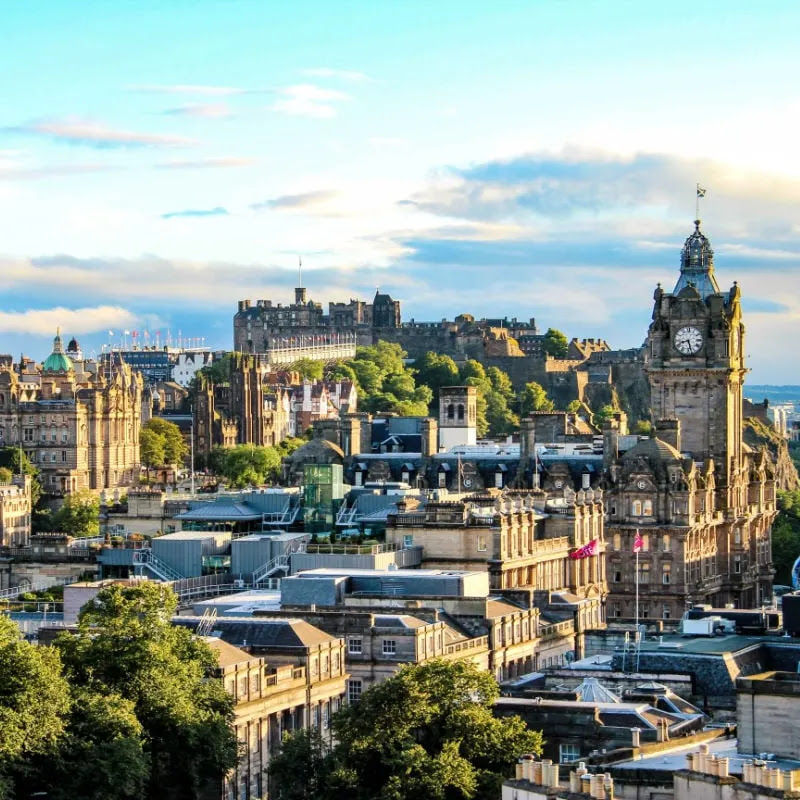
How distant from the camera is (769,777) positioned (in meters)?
62.2

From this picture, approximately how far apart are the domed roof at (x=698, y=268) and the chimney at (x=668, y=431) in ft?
40.2

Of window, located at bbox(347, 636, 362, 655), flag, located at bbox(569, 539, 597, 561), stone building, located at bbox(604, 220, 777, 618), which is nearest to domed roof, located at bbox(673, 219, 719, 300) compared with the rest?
stone building, located at bbox(604, 220, 777, 618)

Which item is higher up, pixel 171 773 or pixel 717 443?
pixel 717 443

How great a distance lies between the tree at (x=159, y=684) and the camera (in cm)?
8738

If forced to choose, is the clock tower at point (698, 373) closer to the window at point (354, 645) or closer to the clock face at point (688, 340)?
the clock face at point (688, 340)

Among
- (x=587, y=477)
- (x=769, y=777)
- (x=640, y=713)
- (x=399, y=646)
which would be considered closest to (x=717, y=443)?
(x=587, y=477)

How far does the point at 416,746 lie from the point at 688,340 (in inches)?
4031

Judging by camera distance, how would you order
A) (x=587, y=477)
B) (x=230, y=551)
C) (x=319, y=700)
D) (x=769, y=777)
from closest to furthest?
(x=769, y=777)
(x=319, y=700)
(x=230, y=551)
(x=587, y=477)

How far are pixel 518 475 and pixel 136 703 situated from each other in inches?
3456

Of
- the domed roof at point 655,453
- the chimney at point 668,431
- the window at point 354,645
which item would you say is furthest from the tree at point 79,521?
the window at point 354,645

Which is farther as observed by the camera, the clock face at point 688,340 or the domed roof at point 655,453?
the clock face at point 688,340

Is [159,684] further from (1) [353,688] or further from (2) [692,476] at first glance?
(2) [692,476]

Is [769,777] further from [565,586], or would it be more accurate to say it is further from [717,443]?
[717,443]

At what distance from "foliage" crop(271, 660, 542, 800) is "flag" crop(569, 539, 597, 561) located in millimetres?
55152
